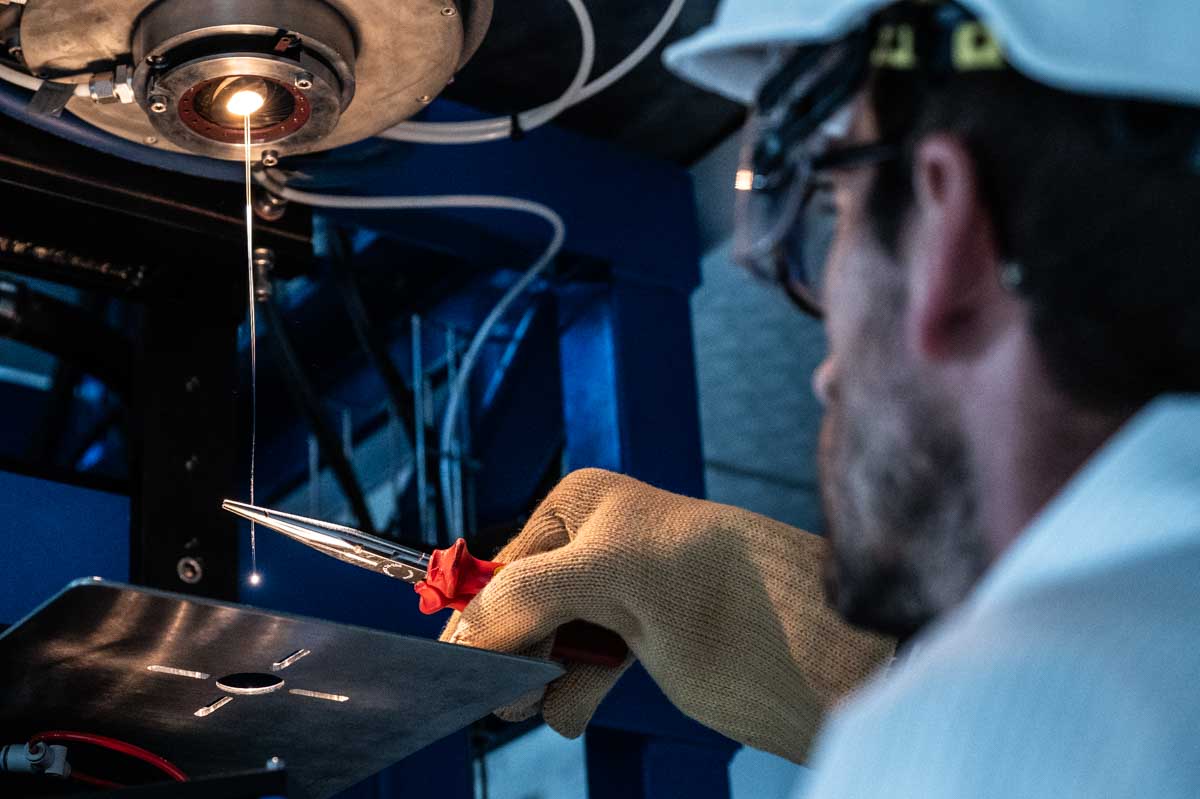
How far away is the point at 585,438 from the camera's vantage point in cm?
233

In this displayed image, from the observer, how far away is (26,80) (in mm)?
1462

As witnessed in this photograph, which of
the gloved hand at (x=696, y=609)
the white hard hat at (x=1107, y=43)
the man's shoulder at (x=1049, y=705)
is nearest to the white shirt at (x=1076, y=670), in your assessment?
the man's shoulder at (x=1049, y=705)

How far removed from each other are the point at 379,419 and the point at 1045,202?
2803 millimetres

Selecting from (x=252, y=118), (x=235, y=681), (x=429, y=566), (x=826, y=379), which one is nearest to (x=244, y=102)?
(x=252, y=118)

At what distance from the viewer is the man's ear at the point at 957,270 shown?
2.06 feet

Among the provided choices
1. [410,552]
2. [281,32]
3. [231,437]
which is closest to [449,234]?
[231,437]

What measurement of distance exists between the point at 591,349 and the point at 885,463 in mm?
1748

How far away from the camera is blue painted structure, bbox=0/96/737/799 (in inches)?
80.5

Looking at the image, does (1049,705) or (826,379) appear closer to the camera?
(1049,705)

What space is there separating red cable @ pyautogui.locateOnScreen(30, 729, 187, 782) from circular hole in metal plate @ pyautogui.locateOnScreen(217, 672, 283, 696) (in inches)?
2.8

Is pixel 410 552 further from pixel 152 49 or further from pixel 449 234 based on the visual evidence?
pixel 449 234

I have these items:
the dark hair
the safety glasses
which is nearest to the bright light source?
the safety glasses

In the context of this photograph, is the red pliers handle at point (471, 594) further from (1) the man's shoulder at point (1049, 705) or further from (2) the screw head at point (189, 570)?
(1) the man's shoulder at point (1049, 705)

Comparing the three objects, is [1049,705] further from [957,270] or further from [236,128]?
[236,128]
